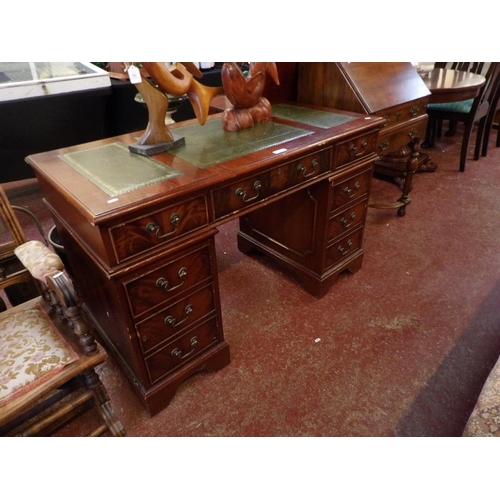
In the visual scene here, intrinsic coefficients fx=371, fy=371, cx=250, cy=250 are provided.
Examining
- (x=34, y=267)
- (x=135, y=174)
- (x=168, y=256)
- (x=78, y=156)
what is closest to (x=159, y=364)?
(x=168, y=256)

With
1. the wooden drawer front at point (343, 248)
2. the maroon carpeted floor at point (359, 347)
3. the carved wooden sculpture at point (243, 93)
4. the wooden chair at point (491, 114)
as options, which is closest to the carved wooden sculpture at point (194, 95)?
the carved wooden sculpture at point (243, 93)

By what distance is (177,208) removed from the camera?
114 cm

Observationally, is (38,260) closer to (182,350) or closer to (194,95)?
(182,350)

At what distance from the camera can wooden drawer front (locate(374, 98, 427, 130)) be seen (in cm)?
198

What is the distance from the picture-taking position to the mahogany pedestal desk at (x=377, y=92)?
6.12 feet

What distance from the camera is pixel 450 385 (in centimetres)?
155

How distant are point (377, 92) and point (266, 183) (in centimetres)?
101

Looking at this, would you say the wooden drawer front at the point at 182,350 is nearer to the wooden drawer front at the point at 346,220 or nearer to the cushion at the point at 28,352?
the cushion at the point at 28,352

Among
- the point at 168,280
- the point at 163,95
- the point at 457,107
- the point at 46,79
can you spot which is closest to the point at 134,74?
the point at 163,95

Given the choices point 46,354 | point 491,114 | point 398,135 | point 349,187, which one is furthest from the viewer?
point 491,114

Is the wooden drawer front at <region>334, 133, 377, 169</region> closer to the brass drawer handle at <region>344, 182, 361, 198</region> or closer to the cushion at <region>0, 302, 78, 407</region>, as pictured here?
the brass drawer handle at <region>344, 182, 361, 198</region>

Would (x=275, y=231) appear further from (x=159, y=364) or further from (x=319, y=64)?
(x=159, y=364)

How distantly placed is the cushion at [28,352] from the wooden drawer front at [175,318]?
245 millimetres

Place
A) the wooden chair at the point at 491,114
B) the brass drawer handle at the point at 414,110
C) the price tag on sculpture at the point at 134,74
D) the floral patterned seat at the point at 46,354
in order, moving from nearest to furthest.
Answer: the floral patterned seat at the point at 46,354, the price tag on sculpture at the point at 134,74, the brass drawer handle at the point at 414,110, the wooden chair at the point at 491,114
